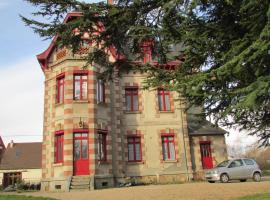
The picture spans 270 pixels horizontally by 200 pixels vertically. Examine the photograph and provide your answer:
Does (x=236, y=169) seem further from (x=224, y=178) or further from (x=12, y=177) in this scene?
(x=12, y=177)

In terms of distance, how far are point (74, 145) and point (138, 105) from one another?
559 centimetres

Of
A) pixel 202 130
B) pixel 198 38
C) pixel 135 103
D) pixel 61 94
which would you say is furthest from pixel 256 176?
pixel 198 38

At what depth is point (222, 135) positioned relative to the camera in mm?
23484

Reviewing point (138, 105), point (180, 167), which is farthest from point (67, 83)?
point (180, 167)

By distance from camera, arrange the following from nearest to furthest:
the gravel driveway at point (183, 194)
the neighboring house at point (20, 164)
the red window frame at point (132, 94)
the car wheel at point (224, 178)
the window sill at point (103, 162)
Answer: the gravel driveway at point (183, 194) < the car wheel at point (224, 178) < the window sill at point (103, 162) < the red window frame at point (132, 94) < the neighboring house at point (20, 164)

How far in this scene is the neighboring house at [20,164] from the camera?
127ft

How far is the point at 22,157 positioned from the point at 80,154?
2647cm

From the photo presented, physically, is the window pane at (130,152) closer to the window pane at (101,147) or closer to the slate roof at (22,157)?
the window pane at (101,147)

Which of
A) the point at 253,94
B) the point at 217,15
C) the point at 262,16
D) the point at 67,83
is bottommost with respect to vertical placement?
the point at 253,94

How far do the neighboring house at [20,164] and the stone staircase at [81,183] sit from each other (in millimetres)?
20521

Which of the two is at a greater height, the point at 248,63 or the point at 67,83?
the point at 67,83

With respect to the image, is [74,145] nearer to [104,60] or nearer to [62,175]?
[62,175]

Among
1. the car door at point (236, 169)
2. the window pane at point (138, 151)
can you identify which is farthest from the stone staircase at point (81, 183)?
the car door at point (236, 169)

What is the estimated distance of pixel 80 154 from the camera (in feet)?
61.7
